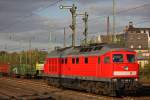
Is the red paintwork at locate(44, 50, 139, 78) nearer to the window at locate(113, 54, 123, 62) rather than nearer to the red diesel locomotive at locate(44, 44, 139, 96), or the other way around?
the red diesel locomotive at locate(44, 44, 139, 96)

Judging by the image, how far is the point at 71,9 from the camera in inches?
2019

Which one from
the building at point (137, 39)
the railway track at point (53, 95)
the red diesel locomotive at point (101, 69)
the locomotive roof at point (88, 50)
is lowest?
the railway track at point (53, 95)

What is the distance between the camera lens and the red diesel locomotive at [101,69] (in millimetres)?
29109

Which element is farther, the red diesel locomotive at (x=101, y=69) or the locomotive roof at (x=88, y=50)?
the locomotive roof at (x=88, y=50)

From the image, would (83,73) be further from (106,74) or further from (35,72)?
(35,72)

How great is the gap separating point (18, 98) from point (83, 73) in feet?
23.6

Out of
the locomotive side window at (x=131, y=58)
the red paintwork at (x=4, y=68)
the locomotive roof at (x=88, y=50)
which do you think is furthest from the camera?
the red paintwork at (x=4, y=68)

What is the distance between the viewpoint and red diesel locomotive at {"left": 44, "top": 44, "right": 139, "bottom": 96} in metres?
29.1

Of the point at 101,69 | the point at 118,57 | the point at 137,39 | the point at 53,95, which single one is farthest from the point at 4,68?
the point at 137,39

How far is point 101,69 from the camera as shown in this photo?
101 feet

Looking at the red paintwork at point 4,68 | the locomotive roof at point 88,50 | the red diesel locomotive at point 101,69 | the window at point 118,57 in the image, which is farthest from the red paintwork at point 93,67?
the red paintwork at point 4,68

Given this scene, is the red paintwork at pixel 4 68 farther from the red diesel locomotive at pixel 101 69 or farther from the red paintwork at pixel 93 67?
the red diesel locomotive at pixel 101 69

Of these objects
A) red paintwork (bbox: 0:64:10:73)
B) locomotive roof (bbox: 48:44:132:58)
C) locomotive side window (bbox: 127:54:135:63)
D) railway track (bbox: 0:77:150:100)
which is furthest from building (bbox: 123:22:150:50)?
locomotive side window (bbox: 127:54:135:63)

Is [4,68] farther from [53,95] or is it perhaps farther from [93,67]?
[53,95]
